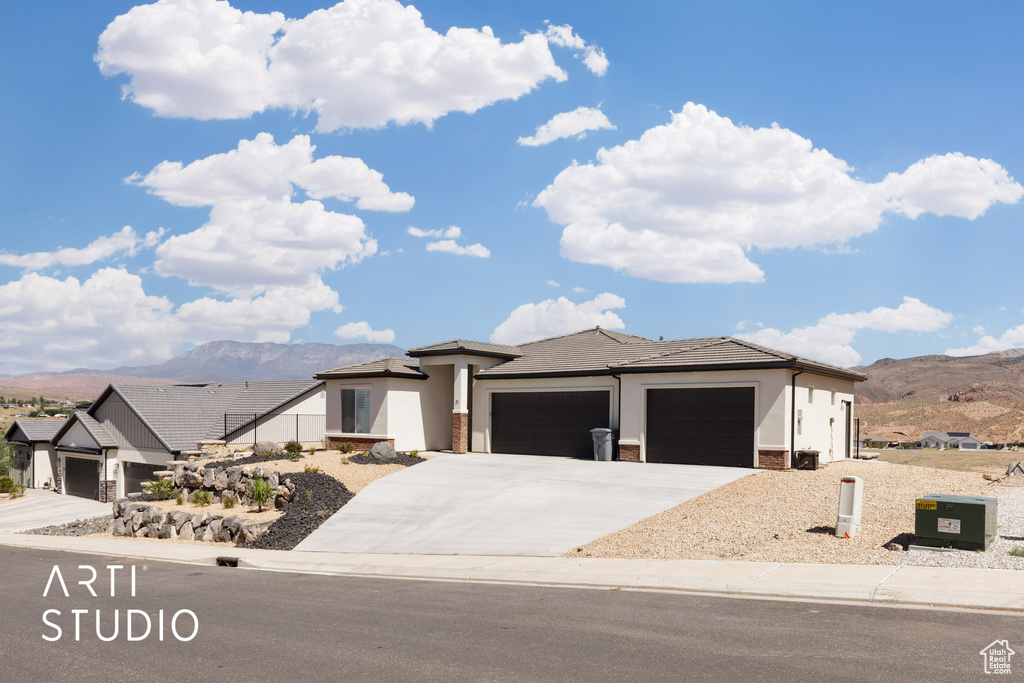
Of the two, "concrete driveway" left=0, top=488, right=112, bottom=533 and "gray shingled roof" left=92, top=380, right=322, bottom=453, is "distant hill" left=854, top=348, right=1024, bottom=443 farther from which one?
"concrete driveway" left=0, top=488, right=112, bottom=533

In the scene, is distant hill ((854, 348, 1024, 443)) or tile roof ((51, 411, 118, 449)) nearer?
tile roof ((51, 411, 118, 449))

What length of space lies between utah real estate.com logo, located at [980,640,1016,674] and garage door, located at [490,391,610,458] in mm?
20088

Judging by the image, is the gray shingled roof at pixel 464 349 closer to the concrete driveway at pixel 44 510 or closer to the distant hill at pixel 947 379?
the concrete driveway at pixel 44 510

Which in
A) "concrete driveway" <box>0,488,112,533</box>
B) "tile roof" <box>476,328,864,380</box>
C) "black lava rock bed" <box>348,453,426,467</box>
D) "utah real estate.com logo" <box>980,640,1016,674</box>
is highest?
"tile roof" <box>476,328,864,380</box>

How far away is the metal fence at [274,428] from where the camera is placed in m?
42.2

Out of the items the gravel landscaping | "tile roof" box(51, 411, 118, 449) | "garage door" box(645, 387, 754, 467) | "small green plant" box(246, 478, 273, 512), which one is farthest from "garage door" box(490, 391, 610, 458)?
"tile roof" box(51, 411, 118, 449)

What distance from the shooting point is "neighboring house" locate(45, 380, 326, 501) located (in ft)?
133

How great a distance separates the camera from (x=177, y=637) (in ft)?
32.6

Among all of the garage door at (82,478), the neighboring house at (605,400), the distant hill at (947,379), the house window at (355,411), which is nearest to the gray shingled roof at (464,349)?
the neighboring house at (605,400)

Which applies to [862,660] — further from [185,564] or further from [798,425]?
[798,425]

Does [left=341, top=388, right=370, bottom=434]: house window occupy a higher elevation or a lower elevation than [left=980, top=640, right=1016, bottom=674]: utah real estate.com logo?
higher

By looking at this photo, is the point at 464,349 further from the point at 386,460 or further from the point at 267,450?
the point at 267,450

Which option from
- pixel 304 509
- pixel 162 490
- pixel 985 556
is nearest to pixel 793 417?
pixel 985 556

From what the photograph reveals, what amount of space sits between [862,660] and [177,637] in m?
8.23
